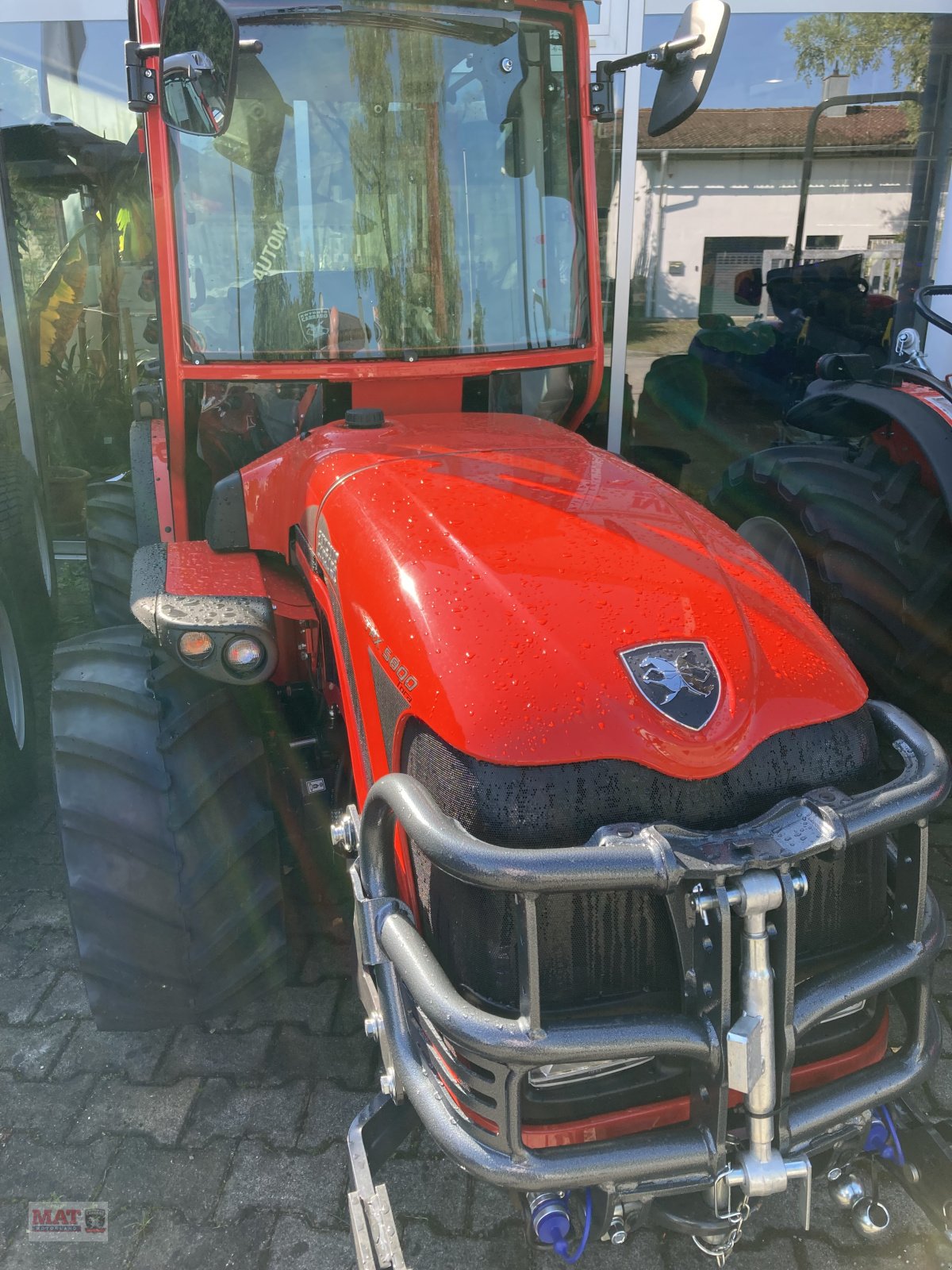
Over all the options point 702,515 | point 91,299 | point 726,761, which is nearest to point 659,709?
point 726,761

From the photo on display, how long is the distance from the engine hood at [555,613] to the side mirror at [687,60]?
3.10ft

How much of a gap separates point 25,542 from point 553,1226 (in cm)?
332

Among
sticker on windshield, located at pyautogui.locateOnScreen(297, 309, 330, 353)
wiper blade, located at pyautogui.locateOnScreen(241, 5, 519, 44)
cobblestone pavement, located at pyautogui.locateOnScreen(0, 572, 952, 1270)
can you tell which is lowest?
cobblestone pavement, located at pyautogui.locateOnScreen(0, 572, 952, 1270)

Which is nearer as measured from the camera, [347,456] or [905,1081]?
[905,1081]

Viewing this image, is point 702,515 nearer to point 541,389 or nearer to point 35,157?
point 541,389

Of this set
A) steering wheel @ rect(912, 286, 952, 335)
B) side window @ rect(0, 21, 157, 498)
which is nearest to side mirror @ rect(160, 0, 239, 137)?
steering wheel @ rect(912, 286, 952, 335)

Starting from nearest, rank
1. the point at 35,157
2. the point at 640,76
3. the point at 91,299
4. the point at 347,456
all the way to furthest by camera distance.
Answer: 1. the point at 347,456
2. the point at 640,76
3. the point at 35,157
4. the point at 91,299

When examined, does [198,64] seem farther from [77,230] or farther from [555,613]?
[77,230]

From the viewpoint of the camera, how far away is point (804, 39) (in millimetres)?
4957

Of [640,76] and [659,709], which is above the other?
[640,76]

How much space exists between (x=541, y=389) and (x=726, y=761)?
1637mm

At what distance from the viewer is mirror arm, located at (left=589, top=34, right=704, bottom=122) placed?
224cm

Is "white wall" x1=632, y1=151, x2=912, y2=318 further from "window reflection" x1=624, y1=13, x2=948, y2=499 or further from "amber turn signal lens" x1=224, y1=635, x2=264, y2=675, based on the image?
"amber turn signal lens" x1=224, y1=635, x2=264, y2=675

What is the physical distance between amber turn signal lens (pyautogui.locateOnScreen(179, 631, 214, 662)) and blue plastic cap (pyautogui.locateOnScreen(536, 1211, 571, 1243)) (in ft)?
4.09
